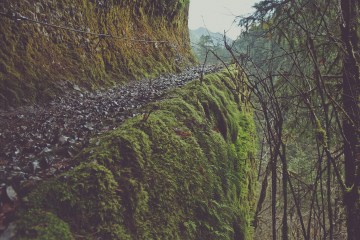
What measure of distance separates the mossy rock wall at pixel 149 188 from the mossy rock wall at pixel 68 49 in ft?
6.93

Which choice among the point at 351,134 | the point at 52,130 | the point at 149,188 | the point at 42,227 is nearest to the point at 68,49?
the point at 52,130

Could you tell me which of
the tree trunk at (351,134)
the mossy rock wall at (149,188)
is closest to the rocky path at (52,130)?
the mossy rock wall at (149,188)

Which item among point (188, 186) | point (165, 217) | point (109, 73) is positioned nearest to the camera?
point (165, 217)

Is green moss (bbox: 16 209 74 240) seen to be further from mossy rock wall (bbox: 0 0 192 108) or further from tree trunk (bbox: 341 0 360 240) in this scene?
mossy rock wall (bbox: 0 0 192 108)

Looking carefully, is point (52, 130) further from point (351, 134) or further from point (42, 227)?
point (351, 134)

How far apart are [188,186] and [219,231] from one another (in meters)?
0.52

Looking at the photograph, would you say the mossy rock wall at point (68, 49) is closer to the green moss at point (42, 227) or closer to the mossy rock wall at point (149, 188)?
the mossy rock wall at point (149, 188)

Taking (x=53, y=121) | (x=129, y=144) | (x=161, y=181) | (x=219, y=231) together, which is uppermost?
(x=129, y=144)

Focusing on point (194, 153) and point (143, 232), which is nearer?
point (143, 232)

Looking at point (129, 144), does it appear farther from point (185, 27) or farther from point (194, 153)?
point (185, 27)

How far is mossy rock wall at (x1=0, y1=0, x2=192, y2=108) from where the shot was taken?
438cm

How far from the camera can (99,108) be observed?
4.61m

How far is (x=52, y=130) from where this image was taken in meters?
3.50

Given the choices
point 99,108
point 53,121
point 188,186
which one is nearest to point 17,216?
point 188,186
